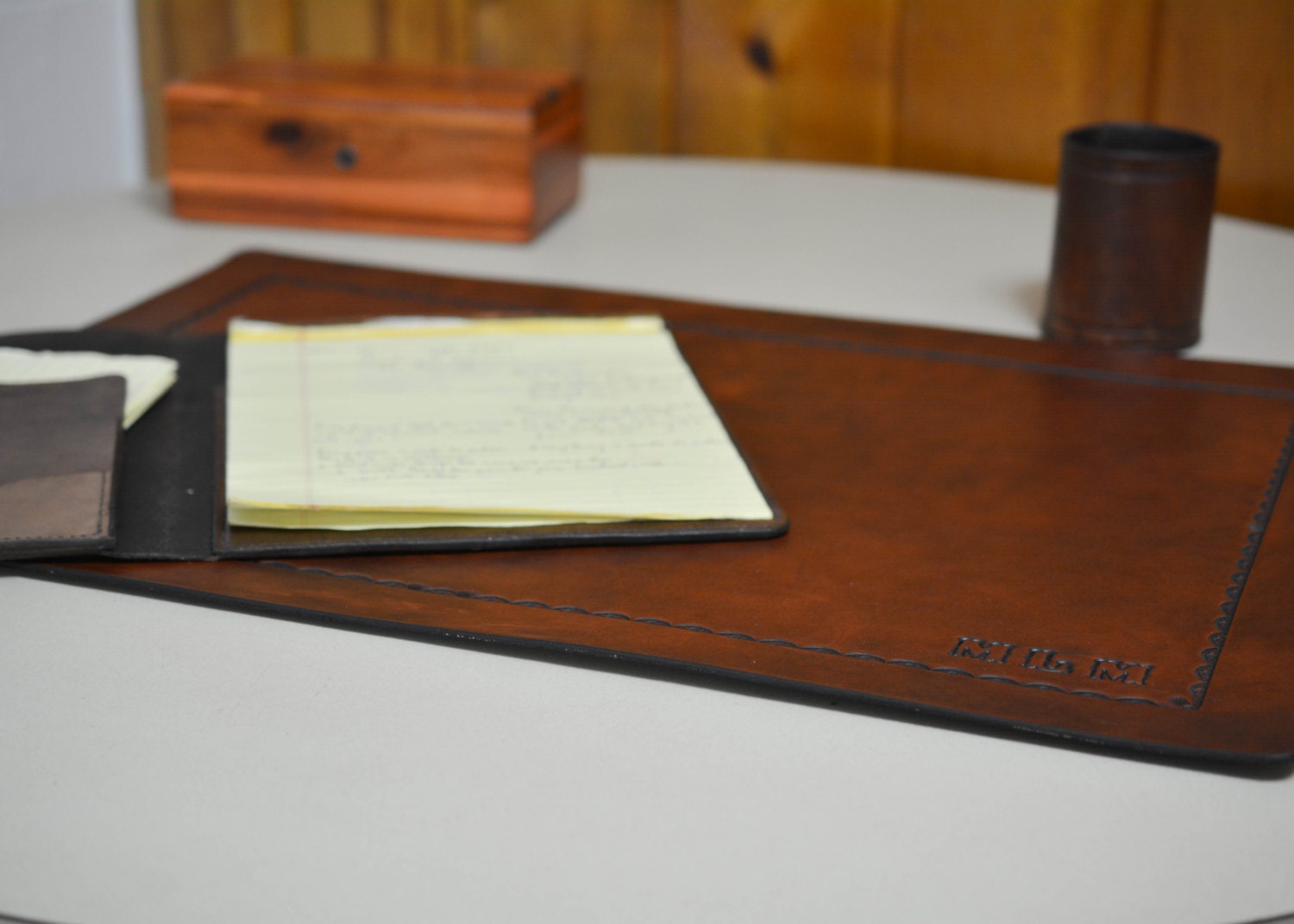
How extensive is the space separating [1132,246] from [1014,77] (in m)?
0.69

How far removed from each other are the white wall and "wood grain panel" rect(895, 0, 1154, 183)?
3.21 ft

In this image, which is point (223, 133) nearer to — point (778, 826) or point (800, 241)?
point (800, 241)

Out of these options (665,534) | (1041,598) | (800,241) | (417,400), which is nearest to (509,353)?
(417,400)

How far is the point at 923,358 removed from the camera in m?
0.92

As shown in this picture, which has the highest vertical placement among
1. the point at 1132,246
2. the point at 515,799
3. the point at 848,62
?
the point at 848,62

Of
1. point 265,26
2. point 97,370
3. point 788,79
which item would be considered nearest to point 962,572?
point 97,370

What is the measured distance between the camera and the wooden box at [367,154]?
1.21 meters

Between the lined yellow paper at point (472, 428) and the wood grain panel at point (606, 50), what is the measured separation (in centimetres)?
92

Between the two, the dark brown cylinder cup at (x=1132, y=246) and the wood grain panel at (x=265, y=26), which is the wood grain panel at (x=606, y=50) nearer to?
the wood grain panel at (x=265, y=26)

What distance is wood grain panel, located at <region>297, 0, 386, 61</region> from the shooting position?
1787mm

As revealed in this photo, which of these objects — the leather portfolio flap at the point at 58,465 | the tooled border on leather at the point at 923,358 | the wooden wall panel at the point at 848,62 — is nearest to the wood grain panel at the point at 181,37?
the wooden wall panel at the point at 848,62

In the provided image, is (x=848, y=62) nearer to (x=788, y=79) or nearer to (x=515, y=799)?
(x=788, y=79)

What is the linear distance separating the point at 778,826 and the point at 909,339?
541 millimetres

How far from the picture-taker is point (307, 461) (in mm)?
693
